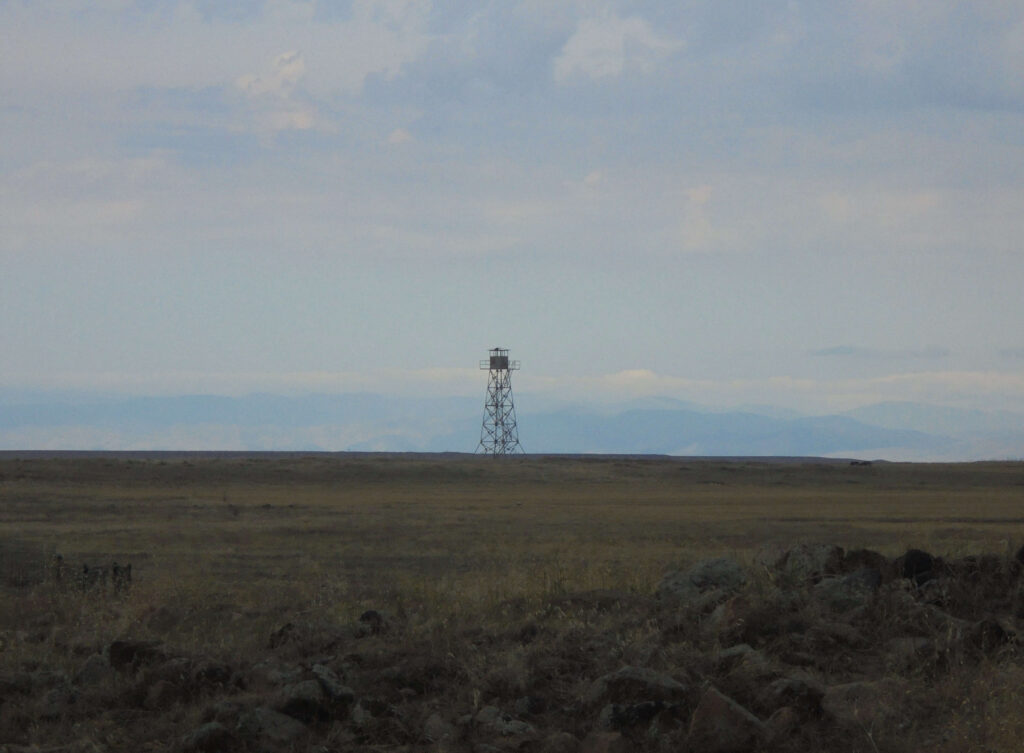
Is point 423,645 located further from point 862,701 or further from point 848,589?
point 848,589

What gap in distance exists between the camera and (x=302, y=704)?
30.8 feet

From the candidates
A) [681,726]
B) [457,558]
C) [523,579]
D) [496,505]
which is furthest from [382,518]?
[681,726]

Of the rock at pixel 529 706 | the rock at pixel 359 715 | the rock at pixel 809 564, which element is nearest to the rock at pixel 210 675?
the rock at pixel 359 715

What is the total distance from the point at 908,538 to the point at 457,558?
12.3m

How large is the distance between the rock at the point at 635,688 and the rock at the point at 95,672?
4874 millimetres

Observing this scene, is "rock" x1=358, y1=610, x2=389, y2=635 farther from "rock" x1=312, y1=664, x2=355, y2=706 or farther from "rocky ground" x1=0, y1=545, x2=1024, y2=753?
"rock" x1=312, y1=664, x2=355, y2=706

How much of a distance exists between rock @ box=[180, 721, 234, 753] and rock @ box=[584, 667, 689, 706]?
314cm

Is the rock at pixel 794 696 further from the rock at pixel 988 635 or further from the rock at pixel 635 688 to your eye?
the rock at pixel 988 635

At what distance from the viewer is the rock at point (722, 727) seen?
836cm

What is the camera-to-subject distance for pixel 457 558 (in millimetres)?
23031

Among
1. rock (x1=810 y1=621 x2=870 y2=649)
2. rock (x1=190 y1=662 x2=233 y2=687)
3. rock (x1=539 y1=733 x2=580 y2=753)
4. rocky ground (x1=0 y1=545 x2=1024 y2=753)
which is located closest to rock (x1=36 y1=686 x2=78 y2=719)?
rocky ground (x1=0 y1=545 x2=1024 y2=753)

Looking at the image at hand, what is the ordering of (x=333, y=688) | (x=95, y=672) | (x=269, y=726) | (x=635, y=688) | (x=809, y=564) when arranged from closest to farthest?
(x=269, y=726), (x=635, y=688), (x=333, y=688), (x=95, y=672), (x=809, y=564)

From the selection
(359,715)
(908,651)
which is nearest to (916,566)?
(908,651)

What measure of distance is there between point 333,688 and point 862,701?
4750 mm
